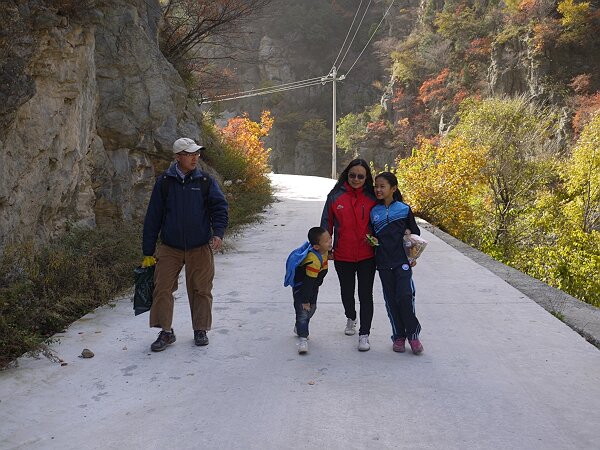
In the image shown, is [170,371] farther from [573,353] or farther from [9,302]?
[573,353]

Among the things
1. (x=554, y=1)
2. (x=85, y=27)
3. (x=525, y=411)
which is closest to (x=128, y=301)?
(x=85, y=27)

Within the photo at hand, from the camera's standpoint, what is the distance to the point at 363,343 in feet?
15.2

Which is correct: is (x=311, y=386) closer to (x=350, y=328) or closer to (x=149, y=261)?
(x=350, y=328)

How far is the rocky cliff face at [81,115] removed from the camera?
5.57m

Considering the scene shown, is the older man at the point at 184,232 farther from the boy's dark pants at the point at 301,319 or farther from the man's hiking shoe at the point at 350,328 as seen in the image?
the man's hiking shoe at the point at 350,328

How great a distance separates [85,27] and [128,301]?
3445mm

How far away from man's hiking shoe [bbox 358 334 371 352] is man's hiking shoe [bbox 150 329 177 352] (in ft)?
4.87

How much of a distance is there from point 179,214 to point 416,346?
2058 mm

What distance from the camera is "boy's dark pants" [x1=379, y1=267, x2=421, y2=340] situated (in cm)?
446

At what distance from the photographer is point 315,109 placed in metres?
59.7

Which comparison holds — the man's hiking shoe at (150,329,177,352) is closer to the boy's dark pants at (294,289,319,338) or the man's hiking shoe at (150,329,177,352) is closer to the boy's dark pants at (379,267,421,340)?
the boy's dark pants at (294,289,319,338)

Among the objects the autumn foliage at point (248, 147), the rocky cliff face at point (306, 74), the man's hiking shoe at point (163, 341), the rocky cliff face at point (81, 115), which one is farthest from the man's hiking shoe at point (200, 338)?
the rocky cliff face at point (306, 74)

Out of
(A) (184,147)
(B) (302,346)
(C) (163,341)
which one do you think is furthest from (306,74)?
(B) (302,346)

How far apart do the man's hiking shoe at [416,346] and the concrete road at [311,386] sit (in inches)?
2.1
